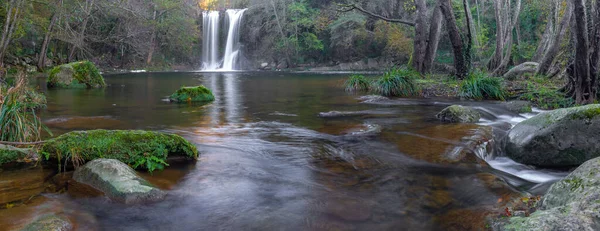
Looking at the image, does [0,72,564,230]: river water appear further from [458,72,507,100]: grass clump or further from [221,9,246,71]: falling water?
[221,9,246,71]: falling water

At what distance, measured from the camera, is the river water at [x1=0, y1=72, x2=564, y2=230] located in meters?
4.46

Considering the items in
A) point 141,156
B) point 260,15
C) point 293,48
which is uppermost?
point 260,15

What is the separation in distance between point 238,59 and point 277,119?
3842cm

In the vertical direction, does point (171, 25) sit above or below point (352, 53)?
above

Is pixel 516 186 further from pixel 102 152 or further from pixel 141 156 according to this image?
pixel 102 152

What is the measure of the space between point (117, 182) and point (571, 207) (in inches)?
179

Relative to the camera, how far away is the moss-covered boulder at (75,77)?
1983cm

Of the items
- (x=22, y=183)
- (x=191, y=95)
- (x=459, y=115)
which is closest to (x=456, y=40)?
(x=459, y=115)

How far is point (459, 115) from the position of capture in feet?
32.8

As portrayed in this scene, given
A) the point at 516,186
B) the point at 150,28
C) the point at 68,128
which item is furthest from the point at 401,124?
the point at 150,28

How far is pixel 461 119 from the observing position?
32.4 feet

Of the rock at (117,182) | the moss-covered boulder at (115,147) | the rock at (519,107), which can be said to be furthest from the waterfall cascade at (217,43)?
the rock at (117,182)

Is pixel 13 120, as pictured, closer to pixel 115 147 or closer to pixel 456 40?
pixel 115 147

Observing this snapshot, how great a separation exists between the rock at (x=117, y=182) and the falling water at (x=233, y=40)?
4265 cm
